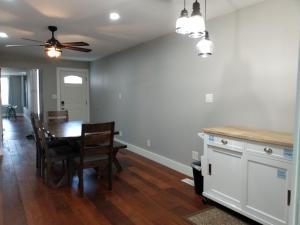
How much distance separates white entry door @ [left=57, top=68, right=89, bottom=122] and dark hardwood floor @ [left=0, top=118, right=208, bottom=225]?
3.19m

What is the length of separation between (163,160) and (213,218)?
5.98ft

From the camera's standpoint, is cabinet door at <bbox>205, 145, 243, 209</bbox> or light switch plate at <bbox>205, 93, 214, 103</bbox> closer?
cabinet door at <bbox>205, 145, 243, 209</bbox>

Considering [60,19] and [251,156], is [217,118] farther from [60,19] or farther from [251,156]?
[60,19]

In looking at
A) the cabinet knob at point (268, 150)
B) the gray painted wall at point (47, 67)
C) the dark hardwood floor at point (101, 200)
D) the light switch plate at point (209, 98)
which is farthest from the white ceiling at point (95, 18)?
the dark hardwood floor at point (101, 200)

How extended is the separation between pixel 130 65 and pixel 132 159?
6.64 feet

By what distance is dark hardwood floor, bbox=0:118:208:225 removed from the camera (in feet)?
7.72

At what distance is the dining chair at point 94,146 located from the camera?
2.77 metres

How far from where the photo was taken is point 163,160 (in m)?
4.14

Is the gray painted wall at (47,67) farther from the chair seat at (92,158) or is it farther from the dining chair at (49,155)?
the chair seat at (92,158)

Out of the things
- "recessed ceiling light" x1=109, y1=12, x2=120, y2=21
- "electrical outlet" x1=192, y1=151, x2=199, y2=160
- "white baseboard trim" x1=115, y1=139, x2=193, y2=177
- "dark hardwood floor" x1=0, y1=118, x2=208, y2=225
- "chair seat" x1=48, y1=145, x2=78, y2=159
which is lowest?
"dark hardwood floor" x1=0, y1=118, x2=208, y2=225

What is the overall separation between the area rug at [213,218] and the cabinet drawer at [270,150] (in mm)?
759

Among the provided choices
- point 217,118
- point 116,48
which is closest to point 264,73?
point 217,118

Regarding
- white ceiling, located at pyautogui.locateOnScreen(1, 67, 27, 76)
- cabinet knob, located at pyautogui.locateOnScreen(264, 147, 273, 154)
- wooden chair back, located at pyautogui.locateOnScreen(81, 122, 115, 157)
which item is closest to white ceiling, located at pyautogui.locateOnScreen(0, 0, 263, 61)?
wooden chair back, located at pyautogui.locateOnScreen(81, 122, 115, 157)

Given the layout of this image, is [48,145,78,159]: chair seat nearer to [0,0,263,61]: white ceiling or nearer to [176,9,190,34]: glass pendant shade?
[0,0,263,61]: white ceiling
